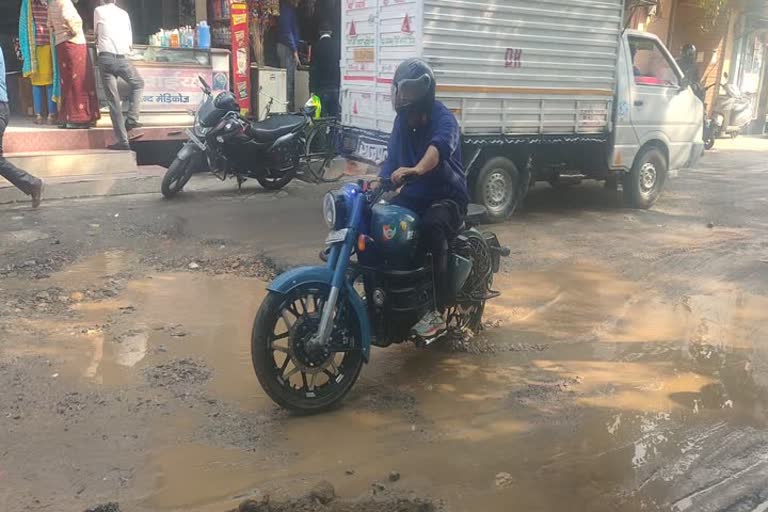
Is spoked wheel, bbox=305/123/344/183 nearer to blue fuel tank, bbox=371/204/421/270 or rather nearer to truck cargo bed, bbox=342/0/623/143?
truck cargo bed, bbox=342/0/623/143

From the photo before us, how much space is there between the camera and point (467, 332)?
4906mm

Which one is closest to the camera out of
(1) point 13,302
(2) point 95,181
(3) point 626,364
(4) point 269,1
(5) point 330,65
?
(3) point 626,364

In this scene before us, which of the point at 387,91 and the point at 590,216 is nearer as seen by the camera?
the point at 387,91

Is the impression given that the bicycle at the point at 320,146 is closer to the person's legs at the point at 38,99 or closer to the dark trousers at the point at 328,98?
the dark trousers at the point at 328,98

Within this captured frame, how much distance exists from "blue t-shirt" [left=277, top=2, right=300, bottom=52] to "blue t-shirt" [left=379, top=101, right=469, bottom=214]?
8556 mm

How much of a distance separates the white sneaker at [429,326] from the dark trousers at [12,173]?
5589 millimetres

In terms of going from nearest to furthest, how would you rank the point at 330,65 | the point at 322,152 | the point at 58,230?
the point at 58,230 → the point at 322,152 → the point at 330,65

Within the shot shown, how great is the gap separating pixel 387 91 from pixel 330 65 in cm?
504

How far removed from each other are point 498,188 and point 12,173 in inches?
213

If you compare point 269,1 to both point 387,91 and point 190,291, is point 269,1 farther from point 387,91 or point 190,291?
point 190,291

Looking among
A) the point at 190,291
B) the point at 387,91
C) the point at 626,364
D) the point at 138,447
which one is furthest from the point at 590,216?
the point at 138,447

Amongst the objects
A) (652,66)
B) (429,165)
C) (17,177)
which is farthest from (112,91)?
(652,66)

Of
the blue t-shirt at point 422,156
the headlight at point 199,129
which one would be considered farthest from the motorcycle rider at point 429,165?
the headlight at point 199,129

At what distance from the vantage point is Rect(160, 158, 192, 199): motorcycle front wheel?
8.73 m
